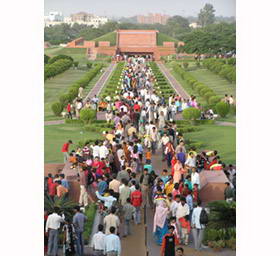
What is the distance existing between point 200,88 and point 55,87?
474cm

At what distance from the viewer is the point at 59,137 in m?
17.4

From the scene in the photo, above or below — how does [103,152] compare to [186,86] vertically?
below

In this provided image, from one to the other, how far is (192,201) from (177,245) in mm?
798

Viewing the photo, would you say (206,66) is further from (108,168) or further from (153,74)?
(108,168)

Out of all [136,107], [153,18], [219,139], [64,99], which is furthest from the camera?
[153,18]

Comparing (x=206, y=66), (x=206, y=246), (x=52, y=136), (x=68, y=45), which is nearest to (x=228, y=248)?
(x=206, y=246)

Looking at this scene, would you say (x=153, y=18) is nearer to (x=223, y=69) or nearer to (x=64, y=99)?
(x=64, y=99)

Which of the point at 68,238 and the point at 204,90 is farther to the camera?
the point at 204,90

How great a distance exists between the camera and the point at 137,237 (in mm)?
10906

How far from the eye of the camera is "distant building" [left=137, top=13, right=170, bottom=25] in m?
19.4

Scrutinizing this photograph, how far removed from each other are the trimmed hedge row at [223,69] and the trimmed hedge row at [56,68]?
500 centimetres

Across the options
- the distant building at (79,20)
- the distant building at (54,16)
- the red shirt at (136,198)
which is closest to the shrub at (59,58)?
the distant building at (79,20)

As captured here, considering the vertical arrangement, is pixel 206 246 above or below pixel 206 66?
below

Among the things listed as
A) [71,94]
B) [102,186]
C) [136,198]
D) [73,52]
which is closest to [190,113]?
[71,94]
